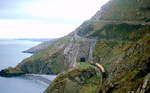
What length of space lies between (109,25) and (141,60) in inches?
4560

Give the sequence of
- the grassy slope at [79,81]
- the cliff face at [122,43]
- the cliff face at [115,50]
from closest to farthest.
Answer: the cliff face at [122,43]
the cliff face at [115,50]
the grassy slope at [79,81]

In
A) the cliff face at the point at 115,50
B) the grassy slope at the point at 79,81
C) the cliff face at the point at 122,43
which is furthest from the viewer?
the grassy slope at the point at 79,81

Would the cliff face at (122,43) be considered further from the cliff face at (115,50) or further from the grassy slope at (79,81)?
the grassy slope at (79,81)

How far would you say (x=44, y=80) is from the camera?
185m

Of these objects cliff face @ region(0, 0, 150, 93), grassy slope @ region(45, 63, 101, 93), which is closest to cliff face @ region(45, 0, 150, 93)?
cliff face @ region(0, 0, 150, 93)

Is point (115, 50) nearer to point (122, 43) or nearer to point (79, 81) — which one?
point (122, 43)

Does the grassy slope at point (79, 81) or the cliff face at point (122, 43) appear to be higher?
the cliff face at point (122, 43)

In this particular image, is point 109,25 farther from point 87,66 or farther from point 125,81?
point 125,81

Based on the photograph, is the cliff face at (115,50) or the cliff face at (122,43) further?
the cliff face at (115,50)

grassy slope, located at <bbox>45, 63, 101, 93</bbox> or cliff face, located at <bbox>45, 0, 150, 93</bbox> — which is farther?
grassy slope, located at <bbox>45, 63, 101, 93</bbox>

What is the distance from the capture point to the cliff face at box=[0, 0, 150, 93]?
47.1m

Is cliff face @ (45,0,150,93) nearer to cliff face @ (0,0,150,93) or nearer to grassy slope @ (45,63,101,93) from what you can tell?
cliff face @ (0,0,150,93)

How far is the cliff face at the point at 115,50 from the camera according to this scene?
4712 centimetres

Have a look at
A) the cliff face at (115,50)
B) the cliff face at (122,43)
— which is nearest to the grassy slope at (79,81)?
the cliff face at (115,50)
